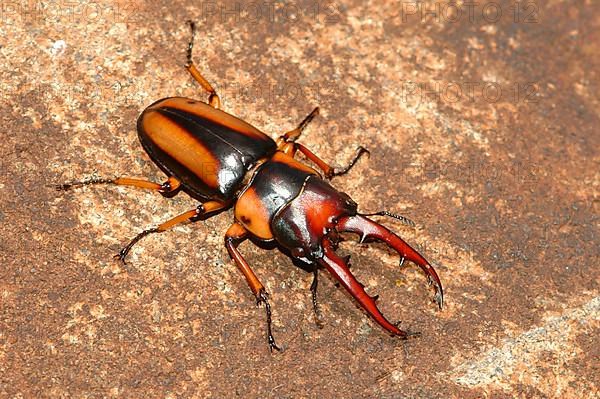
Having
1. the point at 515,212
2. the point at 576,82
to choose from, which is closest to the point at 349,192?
the point at 515,212

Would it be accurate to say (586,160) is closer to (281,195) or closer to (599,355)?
(599,355)

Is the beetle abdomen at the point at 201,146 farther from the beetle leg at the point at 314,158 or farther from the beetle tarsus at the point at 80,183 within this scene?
the beetle tarsus at the point at 80,183

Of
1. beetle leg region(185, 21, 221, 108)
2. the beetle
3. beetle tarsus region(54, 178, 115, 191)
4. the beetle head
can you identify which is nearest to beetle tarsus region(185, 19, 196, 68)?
beetle leg region(185, 21, 221, 108)

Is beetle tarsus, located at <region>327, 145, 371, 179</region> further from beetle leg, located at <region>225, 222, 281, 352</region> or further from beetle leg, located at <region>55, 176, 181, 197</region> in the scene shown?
beetle leg, located at <region>55, 176, 181, 197</region>

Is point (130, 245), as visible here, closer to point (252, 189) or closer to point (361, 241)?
point (252, 189)

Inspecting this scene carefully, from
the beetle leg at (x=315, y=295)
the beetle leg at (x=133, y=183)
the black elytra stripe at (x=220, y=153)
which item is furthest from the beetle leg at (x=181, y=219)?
the beetle leg at (x=315, y=295)
